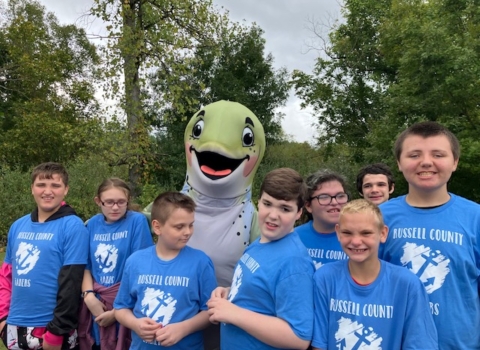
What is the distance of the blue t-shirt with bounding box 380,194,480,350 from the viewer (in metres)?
2.02

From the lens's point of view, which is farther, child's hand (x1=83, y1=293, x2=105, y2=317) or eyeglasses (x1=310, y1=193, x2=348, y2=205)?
child's hand (x1=83, y1=293, x2=105, y2=317)

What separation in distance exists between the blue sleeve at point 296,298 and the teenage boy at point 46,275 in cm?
160

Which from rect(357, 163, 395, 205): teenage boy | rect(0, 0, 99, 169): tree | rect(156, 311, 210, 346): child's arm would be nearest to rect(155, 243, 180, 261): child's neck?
rect(156, 311, 210, 346): child's arm

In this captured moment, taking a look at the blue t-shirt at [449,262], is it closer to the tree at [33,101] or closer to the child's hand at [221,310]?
the child's hand at [221,310]

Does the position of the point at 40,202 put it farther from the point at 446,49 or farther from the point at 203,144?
the point at 446,49

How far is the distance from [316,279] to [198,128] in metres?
1.68

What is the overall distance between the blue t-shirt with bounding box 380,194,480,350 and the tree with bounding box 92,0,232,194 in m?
8.32

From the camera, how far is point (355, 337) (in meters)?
1.96

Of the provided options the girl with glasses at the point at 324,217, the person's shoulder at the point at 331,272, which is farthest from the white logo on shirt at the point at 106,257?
the person's shoulder at the point at 331,272

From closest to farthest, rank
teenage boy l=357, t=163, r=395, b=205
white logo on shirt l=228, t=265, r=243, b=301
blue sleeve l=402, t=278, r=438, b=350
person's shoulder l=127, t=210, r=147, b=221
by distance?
blue sleeve l=402, t=278, r=438, b=350, white logo on shirt l=228, t=265, r=243, b=301, person's shoulder l=127, t=210, r=147, b=221, teenage boy l=357, t=163, r=395, b=205

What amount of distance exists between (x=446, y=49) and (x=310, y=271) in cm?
1023

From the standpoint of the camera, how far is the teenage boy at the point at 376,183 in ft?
11.7

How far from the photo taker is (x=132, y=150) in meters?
9.91

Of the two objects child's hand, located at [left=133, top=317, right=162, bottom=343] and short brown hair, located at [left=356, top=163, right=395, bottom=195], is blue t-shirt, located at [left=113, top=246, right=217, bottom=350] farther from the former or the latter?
short brown hair, located at [left=356, top=163, right=395, bottom=195]
